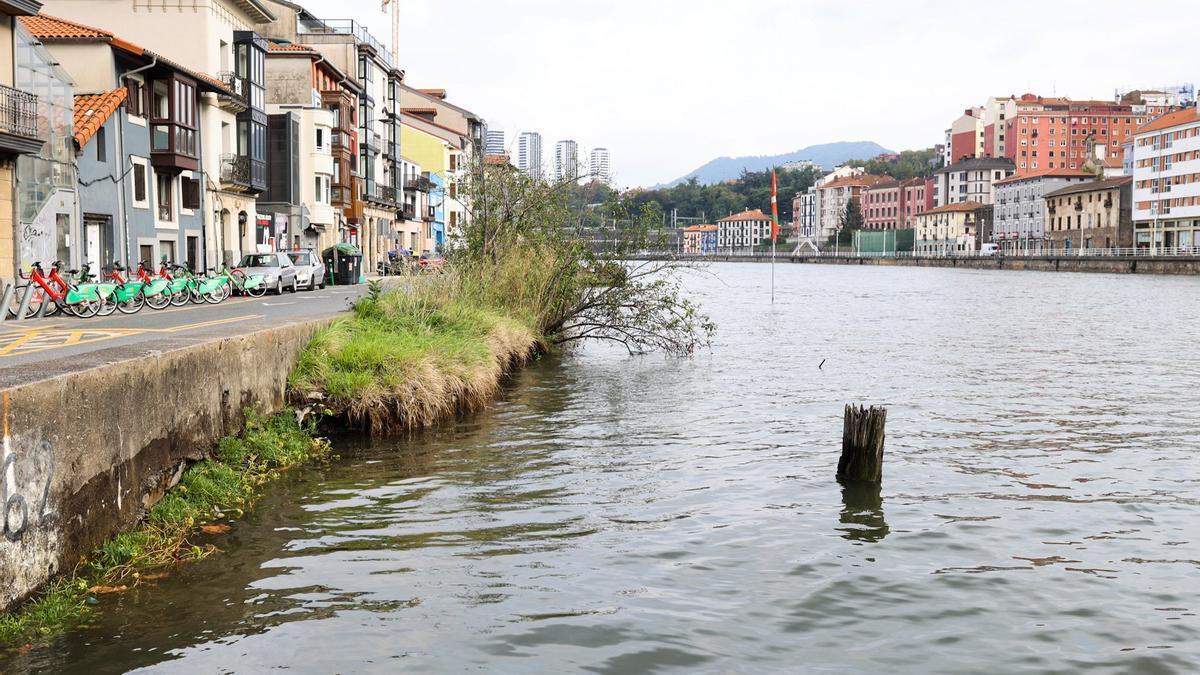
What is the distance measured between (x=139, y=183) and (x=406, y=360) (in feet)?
80.9

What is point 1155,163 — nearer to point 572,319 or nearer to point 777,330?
point 777,330

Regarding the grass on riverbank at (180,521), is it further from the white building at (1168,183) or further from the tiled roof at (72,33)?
the white building at (1168,183)

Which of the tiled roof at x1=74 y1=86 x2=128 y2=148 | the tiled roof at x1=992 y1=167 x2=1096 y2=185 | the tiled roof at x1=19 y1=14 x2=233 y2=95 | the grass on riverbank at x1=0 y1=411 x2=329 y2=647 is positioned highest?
the tiled roof at x1=992 y1=167 x2=1096 y2=185

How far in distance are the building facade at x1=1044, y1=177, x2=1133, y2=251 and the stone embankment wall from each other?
124 metres

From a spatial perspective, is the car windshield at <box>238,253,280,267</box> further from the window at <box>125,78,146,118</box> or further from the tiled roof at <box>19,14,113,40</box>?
the tiled roof at <box>19,14,113,40</box>

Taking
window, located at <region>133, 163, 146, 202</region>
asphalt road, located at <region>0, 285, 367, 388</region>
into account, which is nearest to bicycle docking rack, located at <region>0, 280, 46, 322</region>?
asphalt road, located at <region>0, 285, 367, 388</region>

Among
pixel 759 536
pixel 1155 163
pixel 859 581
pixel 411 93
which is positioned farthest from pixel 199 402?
pixel 1155 163

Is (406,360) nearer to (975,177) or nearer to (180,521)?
(180,521)

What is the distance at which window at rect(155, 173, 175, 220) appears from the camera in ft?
129

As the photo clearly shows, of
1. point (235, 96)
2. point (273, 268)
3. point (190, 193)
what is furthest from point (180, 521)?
point (235, 96)

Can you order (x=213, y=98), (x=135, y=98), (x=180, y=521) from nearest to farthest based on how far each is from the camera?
(x=180, y=521)
(x=135, y=98)
(x=213, y=98)

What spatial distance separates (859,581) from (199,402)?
690 centimetres

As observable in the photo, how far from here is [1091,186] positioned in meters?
132

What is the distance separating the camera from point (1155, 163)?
117938 mm
